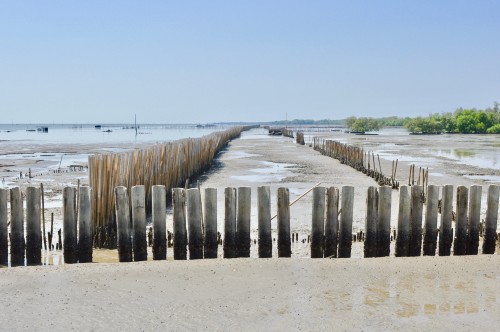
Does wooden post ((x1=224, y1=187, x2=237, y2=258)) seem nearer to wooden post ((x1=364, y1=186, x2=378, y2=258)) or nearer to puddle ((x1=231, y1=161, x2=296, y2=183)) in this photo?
wooden post ((x1=364, y1=186, x2=378, y2=258))

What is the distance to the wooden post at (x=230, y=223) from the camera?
7.58 metres

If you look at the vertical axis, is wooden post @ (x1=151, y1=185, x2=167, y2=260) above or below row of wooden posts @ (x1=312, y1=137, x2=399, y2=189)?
above

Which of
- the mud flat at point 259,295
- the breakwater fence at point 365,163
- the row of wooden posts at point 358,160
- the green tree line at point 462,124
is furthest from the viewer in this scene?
the green tree line at point 462,124

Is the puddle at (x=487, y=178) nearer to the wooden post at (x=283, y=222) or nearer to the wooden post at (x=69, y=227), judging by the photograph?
the wooden post at (x=283, y=222)

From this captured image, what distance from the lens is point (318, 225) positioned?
25.7 ft

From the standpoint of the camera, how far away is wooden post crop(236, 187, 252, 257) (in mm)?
7561

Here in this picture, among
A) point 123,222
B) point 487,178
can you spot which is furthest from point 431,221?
point 487,178

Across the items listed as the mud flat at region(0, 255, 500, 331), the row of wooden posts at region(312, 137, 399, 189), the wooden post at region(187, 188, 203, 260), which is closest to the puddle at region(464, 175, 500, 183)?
the row of wooden posts at region(312, 137, 399, 189)

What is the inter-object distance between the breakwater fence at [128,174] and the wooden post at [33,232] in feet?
4.81

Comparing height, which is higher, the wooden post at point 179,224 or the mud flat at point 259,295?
the wooden post at point 179,224

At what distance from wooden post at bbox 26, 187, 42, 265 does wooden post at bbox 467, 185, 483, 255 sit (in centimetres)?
657

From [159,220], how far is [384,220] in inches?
134

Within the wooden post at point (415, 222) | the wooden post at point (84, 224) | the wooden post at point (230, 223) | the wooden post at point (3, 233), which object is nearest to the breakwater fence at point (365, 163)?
the wooden post at point (415, 222)

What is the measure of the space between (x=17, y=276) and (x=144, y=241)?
5.76ft
